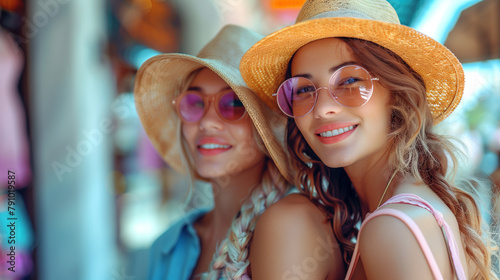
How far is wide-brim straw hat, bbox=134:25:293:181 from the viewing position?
172 centimetres

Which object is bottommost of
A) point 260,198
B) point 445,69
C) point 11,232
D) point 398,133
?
point 11,232

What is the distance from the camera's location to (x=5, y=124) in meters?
2.85

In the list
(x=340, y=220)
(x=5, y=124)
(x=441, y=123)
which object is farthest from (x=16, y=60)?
(x=441, y=123)

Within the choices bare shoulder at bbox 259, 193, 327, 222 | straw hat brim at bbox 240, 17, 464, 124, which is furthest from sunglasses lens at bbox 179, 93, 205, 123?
bare shoulder at bbox 259, 193, 327, 222

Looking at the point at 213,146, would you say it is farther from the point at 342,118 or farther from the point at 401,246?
the point at 401,246

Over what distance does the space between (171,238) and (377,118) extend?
130cm

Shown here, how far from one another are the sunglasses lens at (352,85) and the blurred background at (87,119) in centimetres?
100

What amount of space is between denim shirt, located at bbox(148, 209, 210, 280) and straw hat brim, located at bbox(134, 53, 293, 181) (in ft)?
1.09

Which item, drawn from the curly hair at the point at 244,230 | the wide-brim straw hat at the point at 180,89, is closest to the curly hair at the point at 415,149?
the curly hair at the point at 244,230

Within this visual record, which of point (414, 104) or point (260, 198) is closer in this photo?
point (414, 104)

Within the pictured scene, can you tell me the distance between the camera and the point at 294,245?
1.36 meters

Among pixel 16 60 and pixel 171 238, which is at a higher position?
pixel 16 60

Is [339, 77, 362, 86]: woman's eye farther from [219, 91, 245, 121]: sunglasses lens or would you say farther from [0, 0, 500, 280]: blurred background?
[0, 0, 500, 280]: blurred background

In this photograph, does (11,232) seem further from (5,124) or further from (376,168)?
(376,168)
